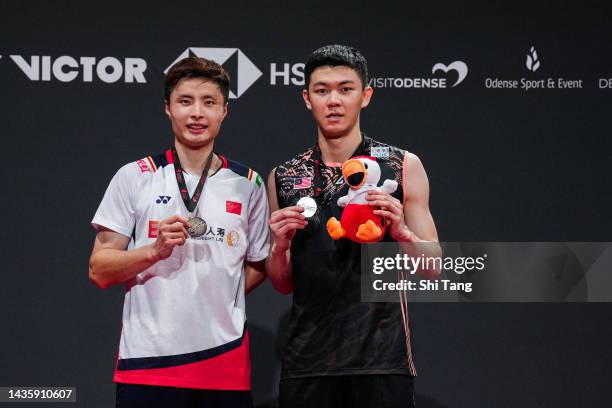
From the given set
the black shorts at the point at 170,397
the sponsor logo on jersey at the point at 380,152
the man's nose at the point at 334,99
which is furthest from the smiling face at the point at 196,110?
the black shorts at the point at 170,397

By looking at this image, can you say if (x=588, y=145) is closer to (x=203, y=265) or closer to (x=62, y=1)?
(x=203, y=265)

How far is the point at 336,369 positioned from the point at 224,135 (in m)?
1.31

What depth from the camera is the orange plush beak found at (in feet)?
6.70

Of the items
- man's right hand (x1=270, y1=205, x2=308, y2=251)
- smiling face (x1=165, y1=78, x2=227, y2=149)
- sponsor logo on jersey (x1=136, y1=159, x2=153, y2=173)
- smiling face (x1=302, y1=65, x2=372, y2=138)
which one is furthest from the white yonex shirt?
smiling face (x1=302, y1=65, x2=372, y2=138)

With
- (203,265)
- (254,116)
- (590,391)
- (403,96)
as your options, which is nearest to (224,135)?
(254,116)

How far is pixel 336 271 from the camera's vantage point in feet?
7.43

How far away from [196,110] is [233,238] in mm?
408

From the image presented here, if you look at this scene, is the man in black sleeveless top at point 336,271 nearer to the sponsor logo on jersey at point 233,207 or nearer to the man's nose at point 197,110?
the sponsor logo on jersey at point 233,207

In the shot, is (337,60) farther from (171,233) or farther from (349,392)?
(349,392)

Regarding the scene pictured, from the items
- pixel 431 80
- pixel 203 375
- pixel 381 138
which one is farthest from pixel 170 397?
pixel 431 80

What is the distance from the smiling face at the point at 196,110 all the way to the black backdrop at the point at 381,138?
80 centimetres

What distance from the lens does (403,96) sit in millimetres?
3182

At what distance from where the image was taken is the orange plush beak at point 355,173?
Answer: 2041 millimetres

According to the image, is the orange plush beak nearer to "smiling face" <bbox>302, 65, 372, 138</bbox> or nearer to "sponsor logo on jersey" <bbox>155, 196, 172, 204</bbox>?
"smiling face" <bbox>302, 65, 372, 138</bbox>
